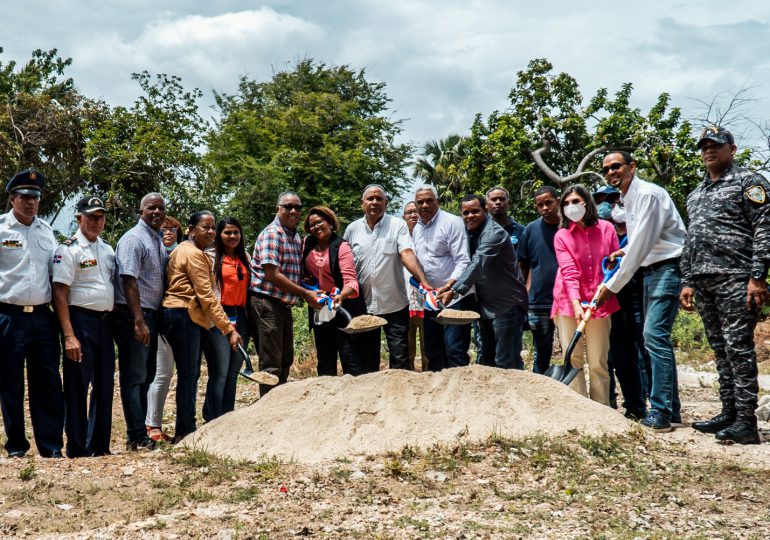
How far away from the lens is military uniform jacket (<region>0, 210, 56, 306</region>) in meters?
4.81

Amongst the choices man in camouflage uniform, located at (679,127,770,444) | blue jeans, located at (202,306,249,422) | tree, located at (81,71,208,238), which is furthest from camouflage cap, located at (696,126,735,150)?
tree, located at (81,71,208,238)

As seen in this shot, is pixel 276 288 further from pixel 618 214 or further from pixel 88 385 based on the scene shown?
pixel 618 214

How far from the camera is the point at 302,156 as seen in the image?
75.1 ft

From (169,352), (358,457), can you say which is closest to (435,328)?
(358,457)

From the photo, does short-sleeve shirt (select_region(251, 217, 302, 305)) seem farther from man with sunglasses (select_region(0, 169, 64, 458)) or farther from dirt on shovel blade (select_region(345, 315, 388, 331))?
man with sunglasses (select_region(0, 169, 64, 458))

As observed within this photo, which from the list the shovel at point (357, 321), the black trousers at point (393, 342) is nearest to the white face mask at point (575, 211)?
the black trousers at point (393, 342)

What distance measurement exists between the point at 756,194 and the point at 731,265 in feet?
1.53

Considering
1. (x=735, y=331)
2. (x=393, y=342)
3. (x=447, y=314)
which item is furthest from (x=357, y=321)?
(x=735, y=331)

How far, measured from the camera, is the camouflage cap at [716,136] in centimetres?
487

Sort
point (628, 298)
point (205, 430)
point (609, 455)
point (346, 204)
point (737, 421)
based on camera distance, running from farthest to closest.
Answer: point (346, 204), point (628, 298), point (205, 430), point (737, 421), point (609, 455)

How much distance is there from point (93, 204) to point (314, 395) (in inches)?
79.0

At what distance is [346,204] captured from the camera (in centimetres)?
2227

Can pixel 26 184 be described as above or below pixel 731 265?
above

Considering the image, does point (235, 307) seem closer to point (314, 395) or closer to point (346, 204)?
point (314, 395)
